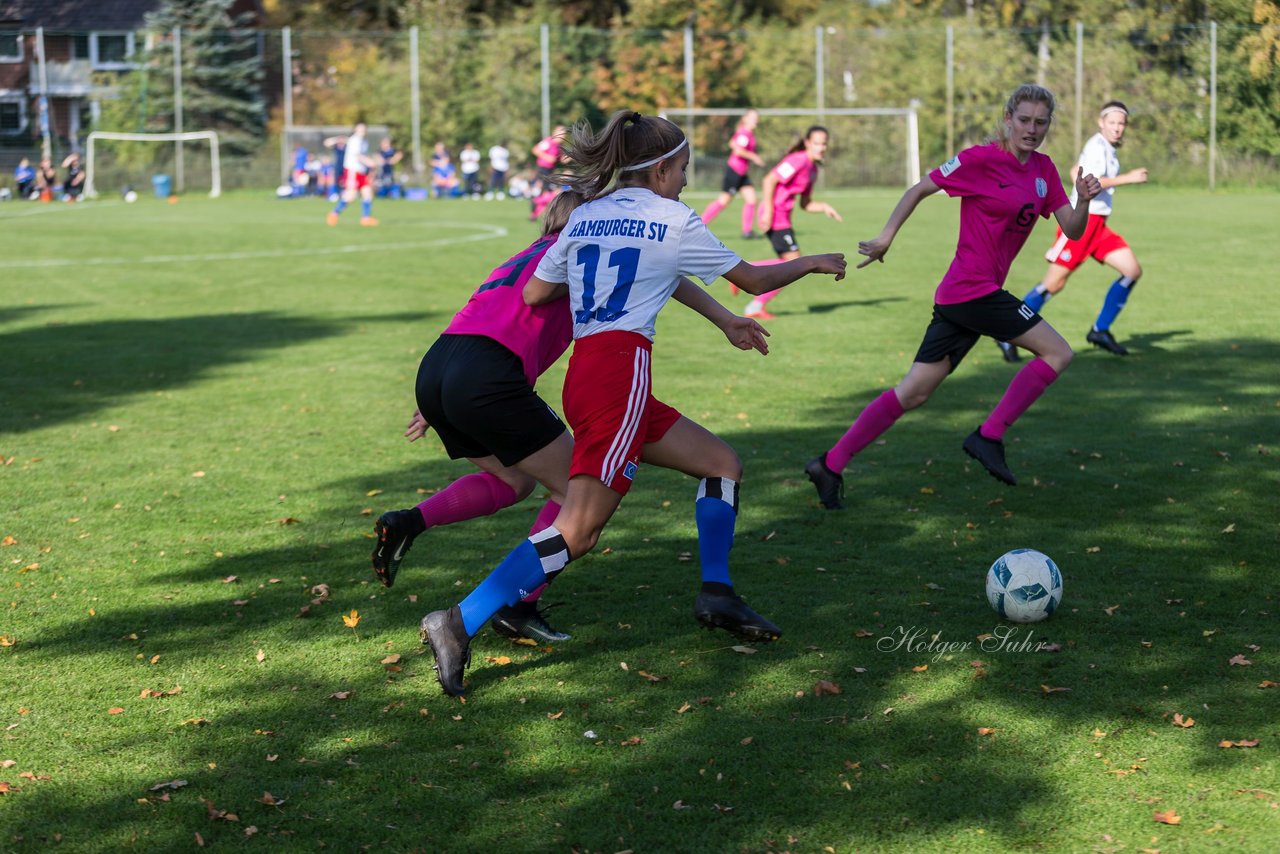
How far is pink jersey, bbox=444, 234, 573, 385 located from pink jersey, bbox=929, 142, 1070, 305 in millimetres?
3099

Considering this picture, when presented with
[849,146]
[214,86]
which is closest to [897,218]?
[849,146]

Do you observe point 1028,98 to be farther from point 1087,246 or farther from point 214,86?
point 214,86

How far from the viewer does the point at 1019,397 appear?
24.6 feet

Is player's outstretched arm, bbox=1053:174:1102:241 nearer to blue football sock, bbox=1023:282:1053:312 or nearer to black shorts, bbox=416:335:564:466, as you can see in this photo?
black shorts, bbox=416:335:564:466

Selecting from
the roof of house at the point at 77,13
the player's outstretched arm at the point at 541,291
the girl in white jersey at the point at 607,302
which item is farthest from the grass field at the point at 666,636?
the roof of house at the point at 77,13

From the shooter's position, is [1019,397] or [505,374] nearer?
[505,374]

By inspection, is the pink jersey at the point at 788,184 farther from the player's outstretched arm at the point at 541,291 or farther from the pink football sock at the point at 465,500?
the player's outstretched arm at the point at 541,291

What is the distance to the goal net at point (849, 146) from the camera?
4009 centimetres

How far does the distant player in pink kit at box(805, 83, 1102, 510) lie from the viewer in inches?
283

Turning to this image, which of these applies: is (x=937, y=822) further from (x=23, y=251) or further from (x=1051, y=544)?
(x=23, y=251)

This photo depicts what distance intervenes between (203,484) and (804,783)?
4.81m

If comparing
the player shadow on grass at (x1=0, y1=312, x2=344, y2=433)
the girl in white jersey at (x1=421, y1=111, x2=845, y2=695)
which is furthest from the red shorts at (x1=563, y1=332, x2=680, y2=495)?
the player shadow on grass at (x1=0, y1=312, x2=344, y2=433)

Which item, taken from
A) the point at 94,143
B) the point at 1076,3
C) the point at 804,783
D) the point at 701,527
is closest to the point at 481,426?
the point at 701,527

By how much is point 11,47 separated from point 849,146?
27.1 m
